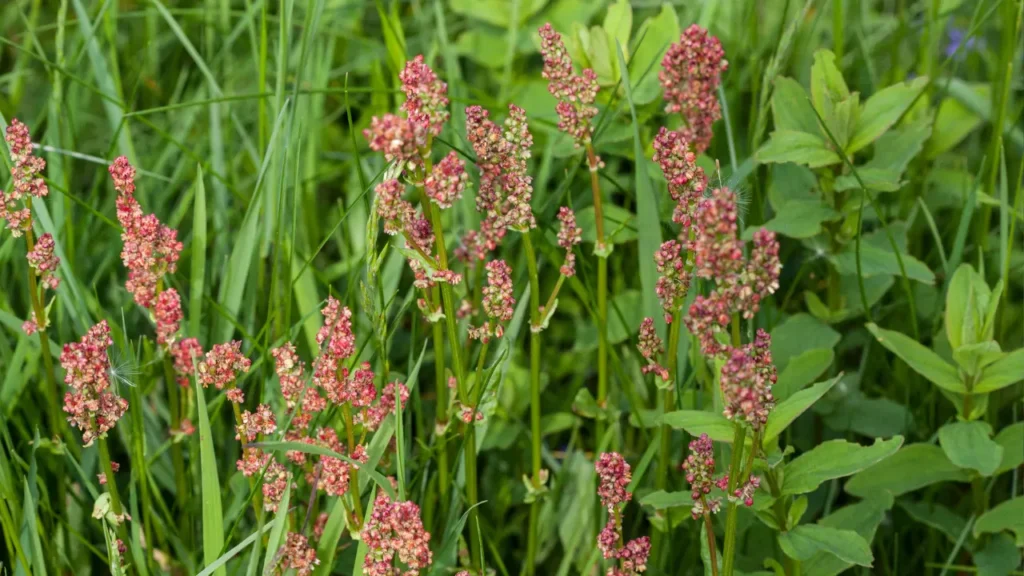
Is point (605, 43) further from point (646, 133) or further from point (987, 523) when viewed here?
point (987, 523)

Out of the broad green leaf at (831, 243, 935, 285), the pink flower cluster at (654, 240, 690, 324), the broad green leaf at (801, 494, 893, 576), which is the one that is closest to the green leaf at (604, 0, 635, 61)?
the broad green leaf at (831, 243, 935, 285)

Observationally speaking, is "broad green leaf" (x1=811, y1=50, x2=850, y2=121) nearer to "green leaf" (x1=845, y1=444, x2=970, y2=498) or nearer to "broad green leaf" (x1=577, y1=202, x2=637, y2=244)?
"broad green leaf" (x1=577, y1=202, x2=637, y2=244)

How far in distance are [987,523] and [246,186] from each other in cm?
225

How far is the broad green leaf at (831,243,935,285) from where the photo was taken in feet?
7.71

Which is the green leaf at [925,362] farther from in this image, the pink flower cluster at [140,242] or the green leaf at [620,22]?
the pink flower cluster at [140,242]

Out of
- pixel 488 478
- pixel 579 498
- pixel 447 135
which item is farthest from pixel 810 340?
pixel 447 135

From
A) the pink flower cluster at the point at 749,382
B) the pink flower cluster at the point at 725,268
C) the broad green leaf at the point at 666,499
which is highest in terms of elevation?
the pink flower cluster at the point at 725,268

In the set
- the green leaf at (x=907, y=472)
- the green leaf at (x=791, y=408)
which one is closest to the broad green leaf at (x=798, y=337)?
the green leaf at (x=907, y=472)

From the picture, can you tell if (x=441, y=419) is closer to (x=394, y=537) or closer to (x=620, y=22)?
(x=394, y=537)

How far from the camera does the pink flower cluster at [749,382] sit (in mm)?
1401

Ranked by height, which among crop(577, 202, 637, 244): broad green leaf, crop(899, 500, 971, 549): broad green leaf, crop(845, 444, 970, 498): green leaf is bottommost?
crop(899, 500, 971, 549): broad green leaf

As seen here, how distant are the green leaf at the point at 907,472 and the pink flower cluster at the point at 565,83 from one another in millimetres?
995

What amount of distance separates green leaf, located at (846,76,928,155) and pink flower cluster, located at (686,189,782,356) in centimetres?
122

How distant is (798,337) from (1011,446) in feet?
1.67
